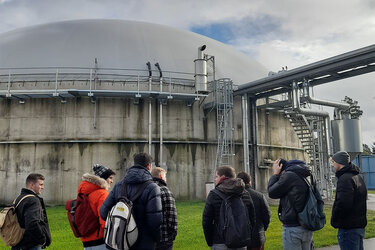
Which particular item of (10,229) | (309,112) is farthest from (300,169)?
(309,112)

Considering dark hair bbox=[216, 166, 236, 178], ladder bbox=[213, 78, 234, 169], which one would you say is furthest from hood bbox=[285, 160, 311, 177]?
ladder bbox=[213, 78, 234, 169]

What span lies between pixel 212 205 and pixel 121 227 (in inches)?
44.7

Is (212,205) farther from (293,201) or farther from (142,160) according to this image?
(293,201)

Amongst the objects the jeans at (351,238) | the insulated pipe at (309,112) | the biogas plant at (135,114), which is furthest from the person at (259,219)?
the insulated pipe at (309,112)

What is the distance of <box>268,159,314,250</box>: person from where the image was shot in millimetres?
4641

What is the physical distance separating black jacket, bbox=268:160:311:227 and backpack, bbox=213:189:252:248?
0.79 m

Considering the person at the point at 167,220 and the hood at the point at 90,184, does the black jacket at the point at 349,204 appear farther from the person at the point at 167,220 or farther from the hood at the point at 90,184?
the hood at the point at 90,184

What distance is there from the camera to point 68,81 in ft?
54.9

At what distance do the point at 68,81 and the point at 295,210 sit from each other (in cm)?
1451

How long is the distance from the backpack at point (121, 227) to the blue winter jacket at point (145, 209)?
106 millimetres

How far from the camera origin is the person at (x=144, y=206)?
12.6 feet

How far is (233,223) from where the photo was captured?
4070mm

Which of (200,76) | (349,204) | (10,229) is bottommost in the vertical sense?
(10,229)

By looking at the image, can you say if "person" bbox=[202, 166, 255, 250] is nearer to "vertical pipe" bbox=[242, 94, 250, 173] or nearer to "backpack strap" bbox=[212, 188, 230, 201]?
"backpack strap" bbox=[212, 188, 230, 201]
